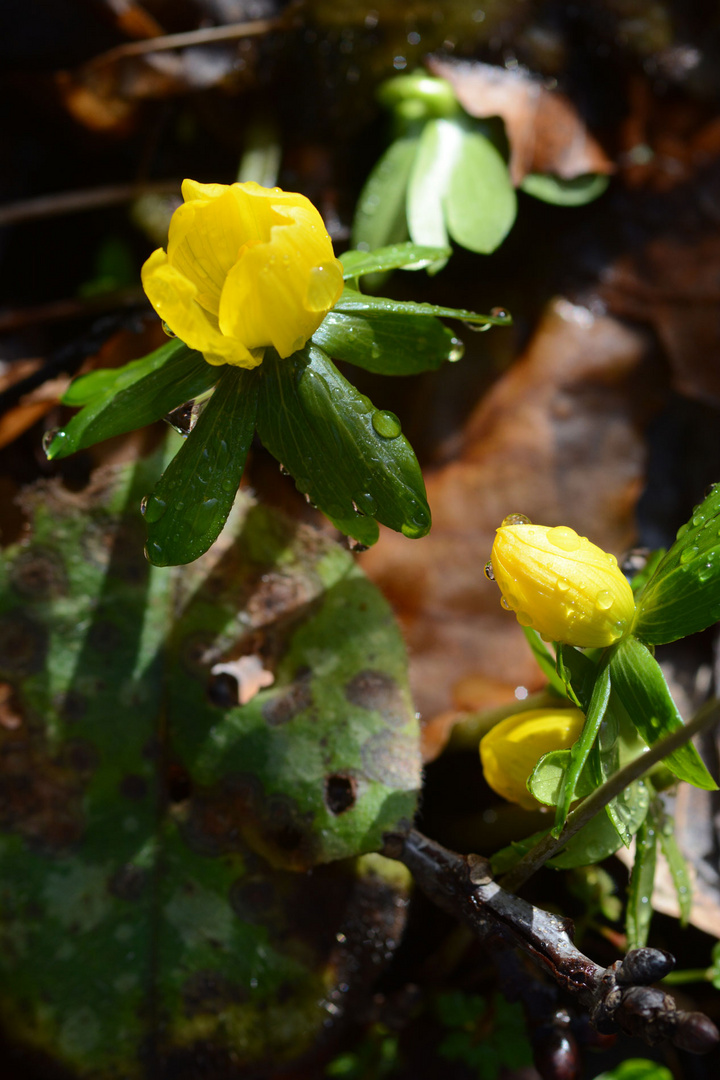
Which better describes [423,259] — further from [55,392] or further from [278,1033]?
[278,1033]

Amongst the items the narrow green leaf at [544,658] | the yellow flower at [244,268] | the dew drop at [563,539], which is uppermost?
the yellow flower at [244,268]

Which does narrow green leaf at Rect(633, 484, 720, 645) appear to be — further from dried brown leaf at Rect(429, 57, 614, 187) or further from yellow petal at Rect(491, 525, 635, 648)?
dried brown leaf at Rect(429, 57, 614, 187)

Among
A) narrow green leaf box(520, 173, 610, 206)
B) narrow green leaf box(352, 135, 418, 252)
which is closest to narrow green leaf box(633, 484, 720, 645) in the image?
narrow green leaf box(352, 135, 418, 252)

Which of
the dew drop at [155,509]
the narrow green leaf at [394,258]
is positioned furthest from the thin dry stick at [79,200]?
the dew drop at [155,509]

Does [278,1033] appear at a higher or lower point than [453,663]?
lower

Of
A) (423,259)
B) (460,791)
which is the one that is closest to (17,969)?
(460,791)

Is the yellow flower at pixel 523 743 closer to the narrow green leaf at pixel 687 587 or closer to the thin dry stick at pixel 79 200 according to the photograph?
the narrow green leaf at pixel 687 587
